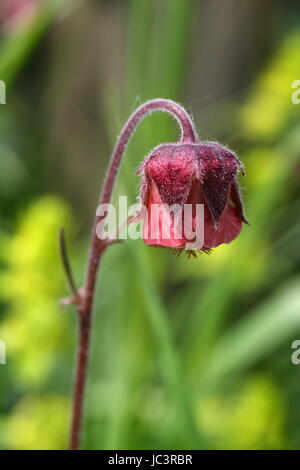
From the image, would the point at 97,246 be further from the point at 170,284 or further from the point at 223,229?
the point at 170,284

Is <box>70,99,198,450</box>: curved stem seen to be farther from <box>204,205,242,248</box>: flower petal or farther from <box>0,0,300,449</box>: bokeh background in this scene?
<box>0,0,300,449</box>: bokeh background

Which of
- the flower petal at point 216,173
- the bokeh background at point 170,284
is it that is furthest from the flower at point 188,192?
the bokeh background at point 170,284

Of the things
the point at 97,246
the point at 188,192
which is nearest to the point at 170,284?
the point at 97,246

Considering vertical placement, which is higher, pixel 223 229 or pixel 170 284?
pixel 170 284

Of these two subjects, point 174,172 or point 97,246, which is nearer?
point 174,172

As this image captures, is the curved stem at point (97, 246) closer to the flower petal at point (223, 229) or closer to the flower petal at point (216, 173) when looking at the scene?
the flower petal at point (216, 173)

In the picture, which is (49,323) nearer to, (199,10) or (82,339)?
(82,339)
